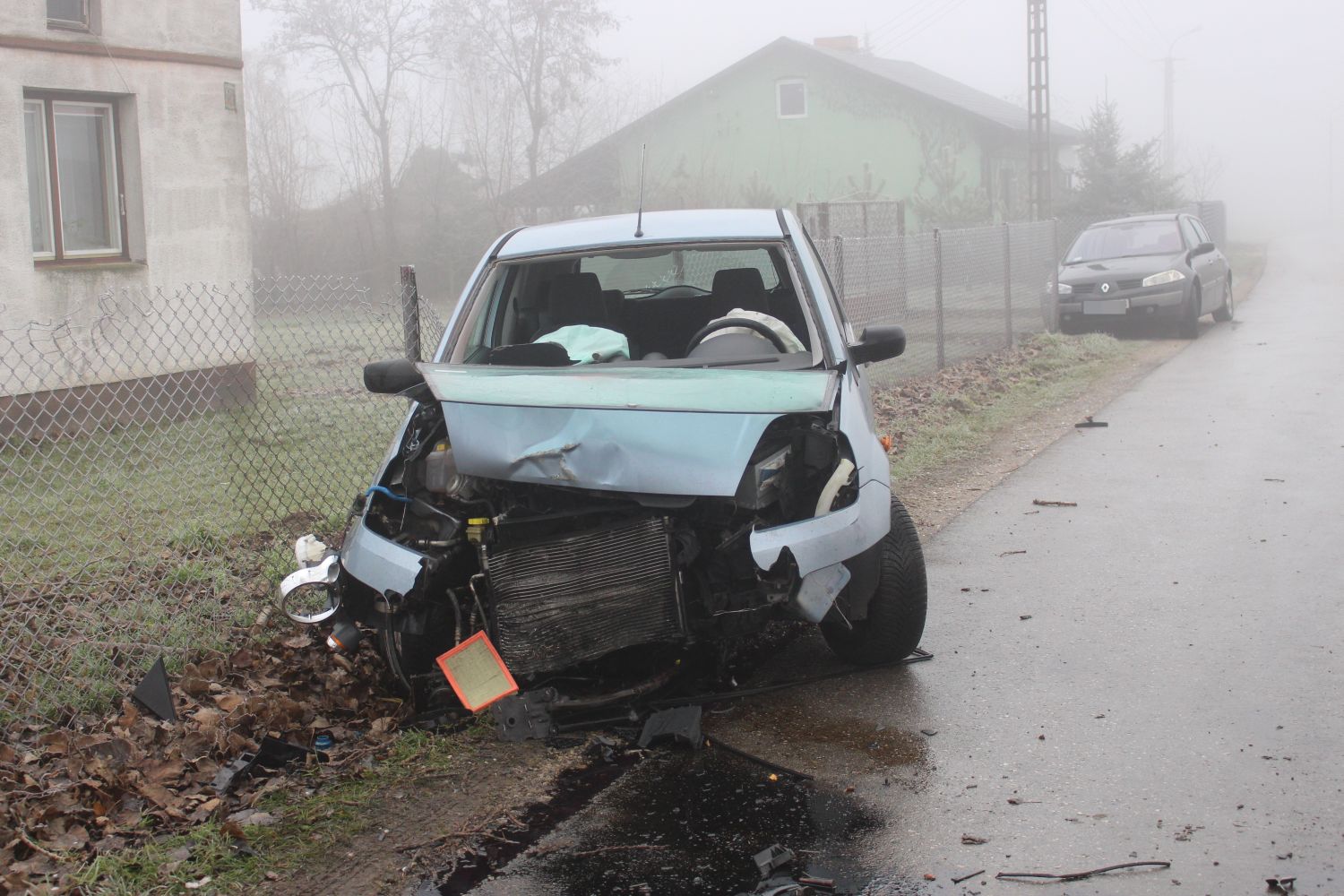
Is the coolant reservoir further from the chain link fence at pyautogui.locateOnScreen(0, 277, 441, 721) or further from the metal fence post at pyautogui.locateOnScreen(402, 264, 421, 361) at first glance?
the metal fence post at pyautogui.locateOnScreen(402, 264, 421, 361)

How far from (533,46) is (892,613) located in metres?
31.2

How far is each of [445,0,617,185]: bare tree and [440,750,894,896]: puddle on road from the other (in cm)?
3005

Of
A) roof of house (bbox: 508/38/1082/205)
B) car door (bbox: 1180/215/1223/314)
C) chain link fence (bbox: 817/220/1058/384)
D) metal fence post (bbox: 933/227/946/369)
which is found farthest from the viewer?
roof of house (bbox: 508/38/1082/205)

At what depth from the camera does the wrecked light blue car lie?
4.23m

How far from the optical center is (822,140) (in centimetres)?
3844

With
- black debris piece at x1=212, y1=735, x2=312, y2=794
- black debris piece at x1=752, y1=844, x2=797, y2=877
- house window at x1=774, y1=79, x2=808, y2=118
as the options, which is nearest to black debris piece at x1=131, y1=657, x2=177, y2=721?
black debris piece at x1=212, y1=735, x2=312, y2=794

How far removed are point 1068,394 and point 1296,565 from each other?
6.43 meters

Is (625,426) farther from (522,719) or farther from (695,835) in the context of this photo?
(695,835)

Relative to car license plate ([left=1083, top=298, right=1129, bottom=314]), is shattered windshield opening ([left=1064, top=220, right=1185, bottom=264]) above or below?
above

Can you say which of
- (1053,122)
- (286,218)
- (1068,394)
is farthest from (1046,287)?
(1053,122)

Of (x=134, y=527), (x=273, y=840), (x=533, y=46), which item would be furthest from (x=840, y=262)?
(x=533, y=46)

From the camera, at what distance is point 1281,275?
29516mm

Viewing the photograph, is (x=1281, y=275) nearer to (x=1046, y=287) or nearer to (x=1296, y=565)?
(x=1046, y=287)

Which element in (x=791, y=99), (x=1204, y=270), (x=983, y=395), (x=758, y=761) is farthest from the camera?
(x=791, y=99)
